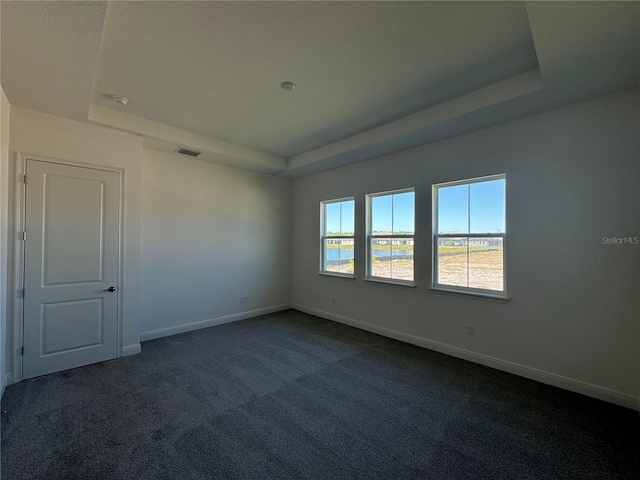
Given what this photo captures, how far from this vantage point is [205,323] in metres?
4.63

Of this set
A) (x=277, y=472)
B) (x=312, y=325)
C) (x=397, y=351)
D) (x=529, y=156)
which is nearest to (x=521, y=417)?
(x=397, y=351)

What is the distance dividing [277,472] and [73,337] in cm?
289

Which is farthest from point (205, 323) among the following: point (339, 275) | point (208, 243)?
point (339, 275)

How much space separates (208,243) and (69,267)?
1.85 meters

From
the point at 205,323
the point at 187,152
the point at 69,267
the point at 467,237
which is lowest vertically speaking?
the point at 205,323

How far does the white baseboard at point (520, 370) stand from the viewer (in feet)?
8.21

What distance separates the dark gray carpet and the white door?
11.2 inches

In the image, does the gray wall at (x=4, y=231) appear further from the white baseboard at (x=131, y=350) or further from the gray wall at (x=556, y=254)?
Answer: the gray wall at (x=556, y=254)

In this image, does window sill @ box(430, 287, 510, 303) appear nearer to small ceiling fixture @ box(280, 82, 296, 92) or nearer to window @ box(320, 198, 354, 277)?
window @ box(320, 198, 354, 277)

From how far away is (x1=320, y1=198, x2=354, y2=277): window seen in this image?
5.00 m

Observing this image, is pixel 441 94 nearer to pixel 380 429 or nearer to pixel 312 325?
pixel 380 429

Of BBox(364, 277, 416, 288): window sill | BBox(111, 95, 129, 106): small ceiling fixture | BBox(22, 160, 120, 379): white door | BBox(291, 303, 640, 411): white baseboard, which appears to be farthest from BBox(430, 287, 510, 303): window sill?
BBox(111, 95, 129, 106): small ceiling fixture

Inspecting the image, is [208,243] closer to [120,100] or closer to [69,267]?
[69,267]

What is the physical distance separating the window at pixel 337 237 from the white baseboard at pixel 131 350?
10.0 ft
